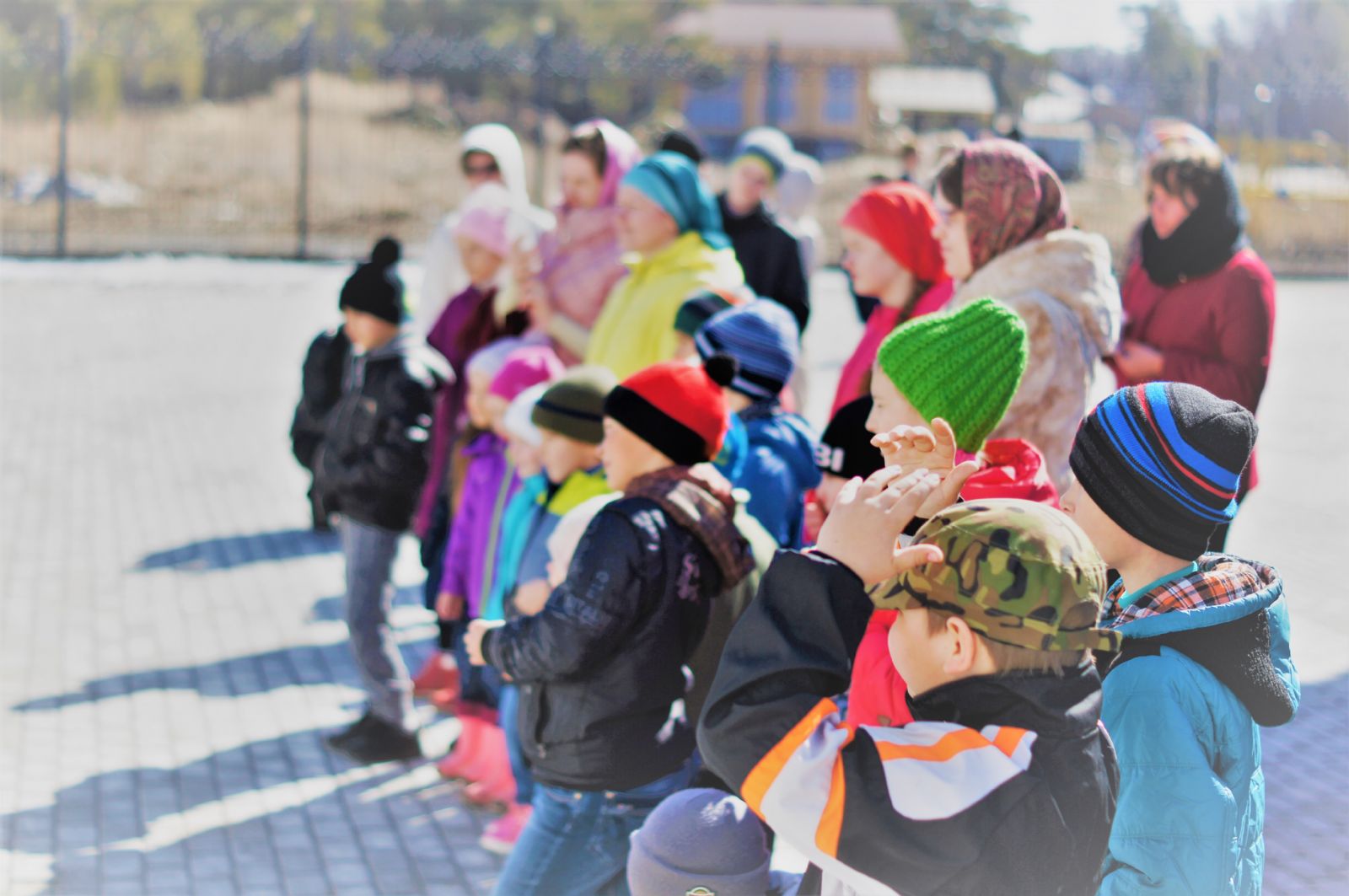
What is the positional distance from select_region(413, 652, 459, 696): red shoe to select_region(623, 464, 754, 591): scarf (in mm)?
2570

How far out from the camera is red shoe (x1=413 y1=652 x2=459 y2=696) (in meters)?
5.58

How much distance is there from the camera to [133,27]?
29844mm

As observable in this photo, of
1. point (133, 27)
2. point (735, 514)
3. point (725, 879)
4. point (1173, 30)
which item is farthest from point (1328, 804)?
point (133, 27)

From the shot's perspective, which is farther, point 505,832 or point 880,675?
point 505,832

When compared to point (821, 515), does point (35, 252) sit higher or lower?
lower

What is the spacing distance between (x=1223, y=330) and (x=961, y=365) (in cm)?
219

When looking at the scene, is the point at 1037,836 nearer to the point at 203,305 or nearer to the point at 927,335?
the point at 927,335

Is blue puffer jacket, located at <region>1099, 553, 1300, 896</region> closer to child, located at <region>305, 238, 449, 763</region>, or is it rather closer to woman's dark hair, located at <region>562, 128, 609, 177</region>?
child, located at <region>305, 238, 449, 763</region>

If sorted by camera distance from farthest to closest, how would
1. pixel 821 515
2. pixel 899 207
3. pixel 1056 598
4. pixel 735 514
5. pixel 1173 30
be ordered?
pixel 1173 30, pixel 899 207, pixel 821 515, pixel 735 514, pixel 1056 598

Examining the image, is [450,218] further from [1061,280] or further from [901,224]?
[1061,280]

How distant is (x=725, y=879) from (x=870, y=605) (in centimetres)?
72

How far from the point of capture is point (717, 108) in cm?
3750

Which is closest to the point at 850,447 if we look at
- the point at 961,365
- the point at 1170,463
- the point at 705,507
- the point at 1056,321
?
the point at 705,507

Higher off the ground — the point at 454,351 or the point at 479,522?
the point at 454,351
